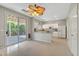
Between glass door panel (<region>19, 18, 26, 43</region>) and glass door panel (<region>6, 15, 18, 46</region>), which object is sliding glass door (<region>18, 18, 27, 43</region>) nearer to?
glass door panel (<region>19, 18, 26, 43</region>)

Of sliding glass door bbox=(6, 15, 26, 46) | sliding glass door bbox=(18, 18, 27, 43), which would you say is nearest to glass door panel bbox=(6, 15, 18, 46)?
sliding glass door bbox=(6, 15, 26, 46)

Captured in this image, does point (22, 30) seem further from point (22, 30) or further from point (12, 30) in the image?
point (12, 30)

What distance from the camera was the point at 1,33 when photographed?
11.7ft

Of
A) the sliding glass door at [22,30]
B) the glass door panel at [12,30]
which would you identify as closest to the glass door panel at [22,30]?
the sliding glass door at [22,30]

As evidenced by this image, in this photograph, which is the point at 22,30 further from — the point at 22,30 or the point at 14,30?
the point at 14,30

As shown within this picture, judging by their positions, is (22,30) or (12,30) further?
(22,30)

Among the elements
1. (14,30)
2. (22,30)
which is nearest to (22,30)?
(22,30)

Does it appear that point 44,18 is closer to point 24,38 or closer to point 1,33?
point 24,38

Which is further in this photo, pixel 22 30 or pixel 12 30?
pixel 22 30

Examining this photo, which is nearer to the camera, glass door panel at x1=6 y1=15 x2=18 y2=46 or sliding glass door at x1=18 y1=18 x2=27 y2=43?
glass door panel at x1=6 y1=15 x2=18 y2=46

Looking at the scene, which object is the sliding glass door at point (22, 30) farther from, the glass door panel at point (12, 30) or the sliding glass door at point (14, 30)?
the glass door panel at point (12, 30)

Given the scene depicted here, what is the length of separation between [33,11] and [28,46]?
5.17ft

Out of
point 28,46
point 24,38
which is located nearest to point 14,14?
point 24,38

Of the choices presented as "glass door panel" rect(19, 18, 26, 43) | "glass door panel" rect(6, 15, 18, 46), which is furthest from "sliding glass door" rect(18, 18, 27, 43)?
"glass door panel" rect(6, 15, 18, 46)
